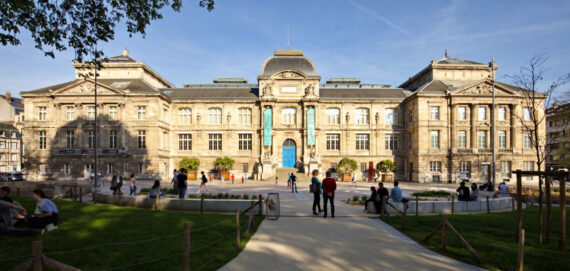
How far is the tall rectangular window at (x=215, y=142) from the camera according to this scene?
43.6 m

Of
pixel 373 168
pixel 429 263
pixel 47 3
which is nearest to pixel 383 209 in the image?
pixel 429 263

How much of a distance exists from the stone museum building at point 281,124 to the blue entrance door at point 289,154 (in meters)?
0.13

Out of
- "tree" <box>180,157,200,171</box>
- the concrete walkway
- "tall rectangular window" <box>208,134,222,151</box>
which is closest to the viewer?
the concrete walkway

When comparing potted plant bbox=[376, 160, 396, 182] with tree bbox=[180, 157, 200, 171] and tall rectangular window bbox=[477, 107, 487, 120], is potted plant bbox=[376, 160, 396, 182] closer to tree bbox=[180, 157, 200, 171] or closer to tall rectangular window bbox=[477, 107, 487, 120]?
tall rectangular window bbox=[477, 107, 487, 120]

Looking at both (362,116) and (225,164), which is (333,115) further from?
(225,164)

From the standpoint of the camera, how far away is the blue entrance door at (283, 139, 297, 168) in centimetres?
4249

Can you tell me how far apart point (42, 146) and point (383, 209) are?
43.5 m

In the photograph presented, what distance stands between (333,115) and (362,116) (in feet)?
12.7

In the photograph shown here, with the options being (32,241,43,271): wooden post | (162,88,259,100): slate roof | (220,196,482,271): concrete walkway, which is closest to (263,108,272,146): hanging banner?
(162,88,259,100): slate roof

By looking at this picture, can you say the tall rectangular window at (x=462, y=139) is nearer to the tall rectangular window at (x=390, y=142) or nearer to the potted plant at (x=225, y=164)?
the tall rectangular window at (x=390, y=142)

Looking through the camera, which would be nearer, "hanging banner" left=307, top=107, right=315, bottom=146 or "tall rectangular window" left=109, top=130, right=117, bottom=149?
"tall rectangular window" left=109, top=130, right=117, bottom=149

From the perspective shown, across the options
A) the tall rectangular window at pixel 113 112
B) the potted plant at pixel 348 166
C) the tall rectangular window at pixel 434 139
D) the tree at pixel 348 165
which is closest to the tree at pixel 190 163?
the tall rectangular window at pixel 113 112

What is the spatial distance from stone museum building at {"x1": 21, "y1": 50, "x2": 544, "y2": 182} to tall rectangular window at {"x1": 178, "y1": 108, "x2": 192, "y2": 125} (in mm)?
133

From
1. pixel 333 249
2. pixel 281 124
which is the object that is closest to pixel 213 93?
pixel 281 124
